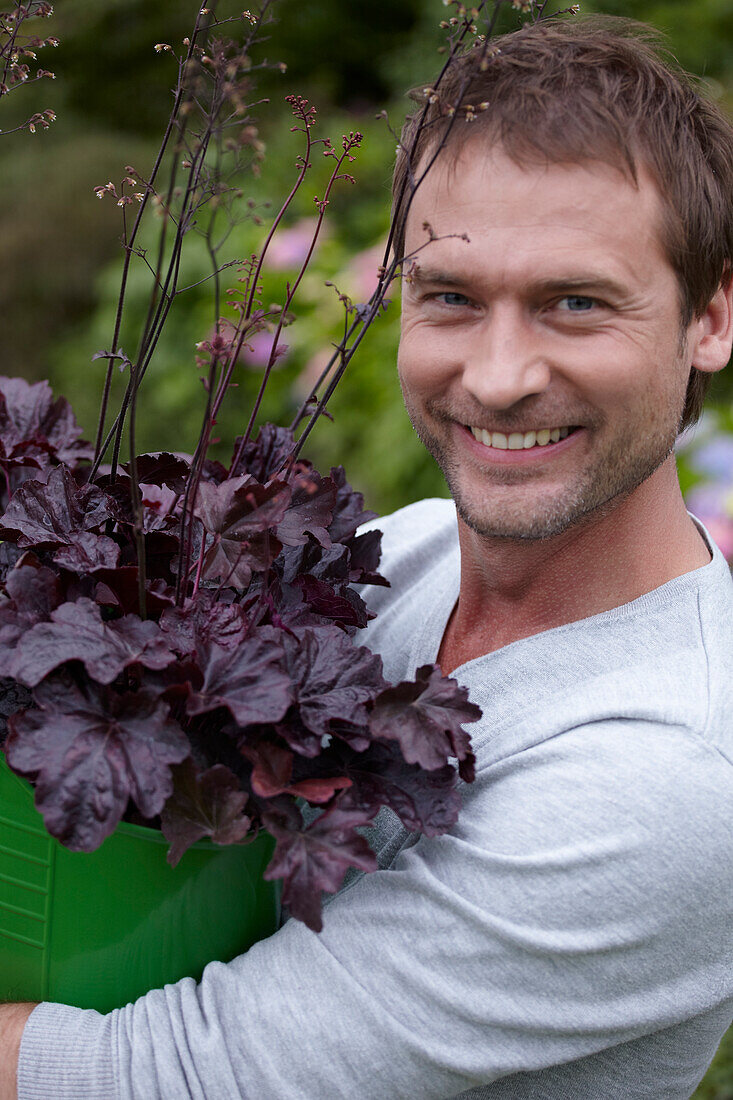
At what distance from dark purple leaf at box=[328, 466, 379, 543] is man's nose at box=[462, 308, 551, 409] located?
26 centimetres

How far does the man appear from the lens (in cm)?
110

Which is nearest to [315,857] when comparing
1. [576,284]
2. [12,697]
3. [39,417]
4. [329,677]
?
[329,677]

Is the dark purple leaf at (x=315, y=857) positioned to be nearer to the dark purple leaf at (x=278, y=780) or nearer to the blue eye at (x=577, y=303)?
the dark purple leaf at (x=278, y=780)

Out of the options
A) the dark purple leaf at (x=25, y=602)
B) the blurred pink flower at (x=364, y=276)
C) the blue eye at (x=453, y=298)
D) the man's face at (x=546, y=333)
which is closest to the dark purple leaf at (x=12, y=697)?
the dark purple leaf at (x=25, y=602)

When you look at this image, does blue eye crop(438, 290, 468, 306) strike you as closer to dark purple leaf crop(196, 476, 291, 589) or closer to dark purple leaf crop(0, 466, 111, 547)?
dark purple leaf crop(196, 476, 291, 589)

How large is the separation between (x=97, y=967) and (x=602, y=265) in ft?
3.39

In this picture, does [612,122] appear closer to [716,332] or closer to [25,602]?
[716,332]

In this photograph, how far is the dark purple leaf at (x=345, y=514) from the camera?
1455mm

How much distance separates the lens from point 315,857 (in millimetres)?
1009

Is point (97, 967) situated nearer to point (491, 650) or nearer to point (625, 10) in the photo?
point (491, 650)

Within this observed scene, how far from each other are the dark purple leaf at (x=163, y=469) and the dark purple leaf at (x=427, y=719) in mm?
457

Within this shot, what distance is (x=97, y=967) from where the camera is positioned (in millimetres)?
1177

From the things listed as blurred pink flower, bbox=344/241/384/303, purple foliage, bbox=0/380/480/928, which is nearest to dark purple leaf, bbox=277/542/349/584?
purple foliage, bbox=0/380/480/928

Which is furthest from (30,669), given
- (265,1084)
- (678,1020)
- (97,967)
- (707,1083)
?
(707,1083)
